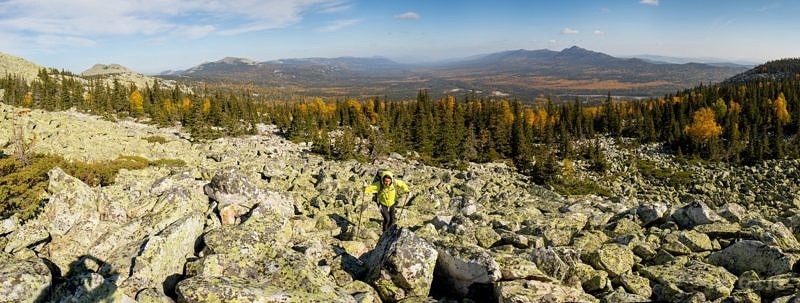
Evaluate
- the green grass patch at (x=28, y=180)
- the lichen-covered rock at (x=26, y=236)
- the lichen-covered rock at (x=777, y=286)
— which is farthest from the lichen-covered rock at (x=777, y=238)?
the green grass patch at (x=28, y=180)

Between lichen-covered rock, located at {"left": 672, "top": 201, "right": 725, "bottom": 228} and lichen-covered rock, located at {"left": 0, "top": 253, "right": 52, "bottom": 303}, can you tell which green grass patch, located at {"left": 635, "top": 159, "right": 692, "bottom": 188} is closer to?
lichen-covered rock, located at {"left": 672, "top": 201, "right": 725, "bottom": 228}

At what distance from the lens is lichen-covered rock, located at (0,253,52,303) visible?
6820mm

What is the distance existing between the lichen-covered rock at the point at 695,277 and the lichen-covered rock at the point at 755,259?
111 centimetres

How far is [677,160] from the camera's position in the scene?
75.4m

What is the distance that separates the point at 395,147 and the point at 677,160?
5106 centimetres

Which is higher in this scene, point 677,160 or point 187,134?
point 187,134

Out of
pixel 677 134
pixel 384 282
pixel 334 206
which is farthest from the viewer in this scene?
pixel 677 134

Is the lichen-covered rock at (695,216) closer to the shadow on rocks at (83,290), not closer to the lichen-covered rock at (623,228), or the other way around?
the lichen-covered rock at (623,228)

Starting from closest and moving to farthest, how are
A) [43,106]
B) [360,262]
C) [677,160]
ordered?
[360,262]
[677,160]
[43,106]

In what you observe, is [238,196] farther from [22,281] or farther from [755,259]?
[755,259]

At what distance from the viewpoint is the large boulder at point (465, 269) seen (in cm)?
879

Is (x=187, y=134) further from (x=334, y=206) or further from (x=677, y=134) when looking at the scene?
(x=677, y=134)

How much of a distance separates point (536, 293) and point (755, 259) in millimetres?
7246

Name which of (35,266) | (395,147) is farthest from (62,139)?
(395,147)
